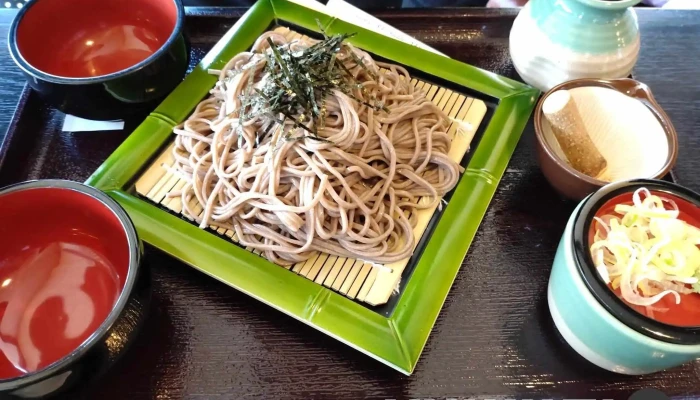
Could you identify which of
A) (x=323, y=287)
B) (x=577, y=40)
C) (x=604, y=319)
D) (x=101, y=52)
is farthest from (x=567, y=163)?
(x=101, y=52)

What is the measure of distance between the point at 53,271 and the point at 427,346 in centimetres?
84

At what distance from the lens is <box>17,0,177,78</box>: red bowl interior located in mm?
1547

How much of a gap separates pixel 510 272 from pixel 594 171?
330 millimetres

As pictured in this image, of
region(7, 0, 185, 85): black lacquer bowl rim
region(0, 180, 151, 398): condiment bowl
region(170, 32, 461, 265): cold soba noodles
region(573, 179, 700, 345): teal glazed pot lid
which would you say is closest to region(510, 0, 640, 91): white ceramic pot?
region(170, 32, 461, 265): cold soba noodles

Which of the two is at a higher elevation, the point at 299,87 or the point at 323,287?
the point at 299,87

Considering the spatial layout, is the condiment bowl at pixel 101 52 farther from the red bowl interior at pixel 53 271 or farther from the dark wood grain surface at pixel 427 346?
the red bowl interior at pixel 53 271

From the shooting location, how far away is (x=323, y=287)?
1188mm

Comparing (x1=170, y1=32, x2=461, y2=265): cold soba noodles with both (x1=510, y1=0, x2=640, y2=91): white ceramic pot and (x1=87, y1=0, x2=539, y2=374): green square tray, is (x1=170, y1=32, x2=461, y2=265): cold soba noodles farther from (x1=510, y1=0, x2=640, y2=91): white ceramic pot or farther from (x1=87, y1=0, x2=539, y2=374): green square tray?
(x1=510, y1=0, x2=640, y2=91): white ceramic pot

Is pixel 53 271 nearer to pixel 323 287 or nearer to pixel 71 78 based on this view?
pixel 71 78

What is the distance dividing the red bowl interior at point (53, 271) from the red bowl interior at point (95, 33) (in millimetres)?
534

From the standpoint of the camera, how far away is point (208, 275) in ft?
4.09

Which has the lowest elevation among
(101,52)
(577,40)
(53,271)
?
(53,271)

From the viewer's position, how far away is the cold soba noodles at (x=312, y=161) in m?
1.28

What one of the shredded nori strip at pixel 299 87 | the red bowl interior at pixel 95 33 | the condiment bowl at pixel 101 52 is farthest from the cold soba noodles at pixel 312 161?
the red bowl interior at pixel 95 33
